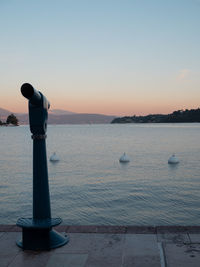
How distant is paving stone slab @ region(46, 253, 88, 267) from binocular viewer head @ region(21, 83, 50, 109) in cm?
229

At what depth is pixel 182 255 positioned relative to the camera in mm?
4477

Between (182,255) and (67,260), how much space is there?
159 centimetres

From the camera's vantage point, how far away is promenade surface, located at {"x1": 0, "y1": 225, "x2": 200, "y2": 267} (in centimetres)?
431

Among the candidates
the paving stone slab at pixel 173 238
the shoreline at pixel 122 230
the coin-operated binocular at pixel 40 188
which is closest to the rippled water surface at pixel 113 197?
the shoreline at pixel 122 230

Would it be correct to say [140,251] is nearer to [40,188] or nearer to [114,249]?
[114,249]

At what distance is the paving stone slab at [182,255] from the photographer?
4.23 metres

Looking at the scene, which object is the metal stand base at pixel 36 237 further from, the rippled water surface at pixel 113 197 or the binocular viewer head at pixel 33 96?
the rippled water surface at pixel 113 197

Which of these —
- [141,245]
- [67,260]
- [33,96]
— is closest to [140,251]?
[141,245]

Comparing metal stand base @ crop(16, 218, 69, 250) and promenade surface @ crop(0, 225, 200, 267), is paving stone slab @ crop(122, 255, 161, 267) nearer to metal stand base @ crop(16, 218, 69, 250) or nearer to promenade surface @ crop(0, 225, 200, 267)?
promenade surface @ crop(0, 225, 200, 267)

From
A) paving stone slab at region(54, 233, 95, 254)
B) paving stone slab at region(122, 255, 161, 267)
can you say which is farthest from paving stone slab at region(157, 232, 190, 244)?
paving stone slab at region(54, 233, 95, 254)

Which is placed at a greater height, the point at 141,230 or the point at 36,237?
the point at 36,237

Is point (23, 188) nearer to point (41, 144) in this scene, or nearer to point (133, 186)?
point (133, 186)

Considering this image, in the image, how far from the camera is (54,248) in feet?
16.0

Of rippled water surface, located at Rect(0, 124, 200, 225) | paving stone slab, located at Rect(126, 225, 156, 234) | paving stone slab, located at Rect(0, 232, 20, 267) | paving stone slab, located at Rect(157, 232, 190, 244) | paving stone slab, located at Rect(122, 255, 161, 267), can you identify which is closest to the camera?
paving stone slab, located at Rect(122, 255, 161, 267)
